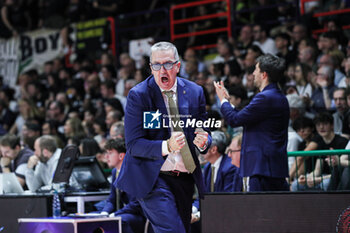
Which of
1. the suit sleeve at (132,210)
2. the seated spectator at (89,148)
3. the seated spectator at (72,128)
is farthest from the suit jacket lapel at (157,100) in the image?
the seated spectator at (72,128)

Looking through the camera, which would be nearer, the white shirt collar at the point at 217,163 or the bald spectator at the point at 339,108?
the white shirt collar at the point at 217,163

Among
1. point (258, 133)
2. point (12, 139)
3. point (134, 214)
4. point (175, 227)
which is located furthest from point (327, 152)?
point (12, 139)

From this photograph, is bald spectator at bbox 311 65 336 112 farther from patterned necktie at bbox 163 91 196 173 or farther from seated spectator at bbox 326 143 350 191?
patterned necktie at bbox 163 91 196 173

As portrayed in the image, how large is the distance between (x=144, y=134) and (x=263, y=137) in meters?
1.81

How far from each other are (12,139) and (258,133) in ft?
16.2

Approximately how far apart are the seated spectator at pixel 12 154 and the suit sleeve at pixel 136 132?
5.01 metres

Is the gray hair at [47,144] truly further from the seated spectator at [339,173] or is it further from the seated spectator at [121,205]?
the seated spectator at [339,173]

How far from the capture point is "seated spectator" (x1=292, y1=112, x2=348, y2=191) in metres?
6.88

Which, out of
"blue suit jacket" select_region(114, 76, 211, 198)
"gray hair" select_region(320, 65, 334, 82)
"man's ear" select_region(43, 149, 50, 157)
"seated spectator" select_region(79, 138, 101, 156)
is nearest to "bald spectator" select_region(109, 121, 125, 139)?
"seated spectator" select_region(79, 138, 101, 156)

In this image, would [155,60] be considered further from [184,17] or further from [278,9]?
[184,17]

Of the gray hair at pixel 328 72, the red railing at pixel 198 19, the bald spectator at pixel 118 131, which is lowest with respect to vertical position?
the bald spectator at pixel 118 131

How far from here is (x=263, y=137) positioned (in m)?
6.22

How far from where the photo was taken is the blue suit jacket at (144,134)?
4734 mm

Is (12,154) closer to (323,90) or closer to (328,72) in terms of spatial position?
(323,90)
